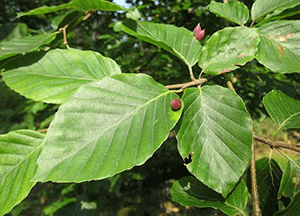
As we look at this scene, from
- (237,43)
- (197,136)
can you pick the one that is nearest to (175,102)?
(197,136)

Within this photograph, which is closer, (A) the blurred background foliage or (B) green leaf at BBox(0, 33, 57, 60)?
(B) green leaf at BBox(0, 33, 57, 60)

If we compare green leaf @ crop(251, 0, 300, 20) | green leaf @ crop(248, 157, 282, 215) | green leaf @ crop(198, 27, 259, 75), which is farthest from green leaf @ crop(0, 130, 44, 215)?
green leaf @ crop(251, 0, 300, 20)

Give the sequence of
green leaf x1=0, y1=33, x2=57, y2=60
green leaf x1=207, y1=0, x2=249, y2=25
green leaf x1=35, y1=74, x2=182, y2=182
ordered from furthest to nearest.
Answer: green leaf x1=207, y1=0, x2=249, y2=25 < green leaf x1=0, y1=33, x2=57, y2=60 < green leaf x1=35, y1=74, x2=182, y2=182

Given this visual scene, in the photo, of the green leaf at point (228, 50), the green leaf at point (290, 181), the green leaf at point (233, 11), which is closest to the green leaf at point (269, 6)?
the green leaf at point (233, 11)

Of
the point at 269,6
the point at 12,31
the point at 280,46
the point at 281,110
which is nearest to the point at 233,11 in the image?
the point at 269,6

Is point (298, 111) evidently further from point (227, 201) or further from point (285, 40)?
point (227, 201)

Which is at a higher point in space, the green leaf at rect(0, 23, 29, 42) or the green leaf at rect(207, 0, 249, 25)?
the green leaf at rect(207, 0, 249, 25)

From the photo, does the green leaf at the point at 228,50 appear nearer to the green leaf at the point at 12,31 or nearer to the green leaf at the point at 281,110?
the green leaf at the point at 281,110

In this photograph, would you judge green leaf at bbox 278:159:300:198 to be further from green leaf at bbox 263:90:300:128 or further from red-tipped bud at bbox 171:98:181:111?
red-tipped bud at bbox 171:98:181:111
